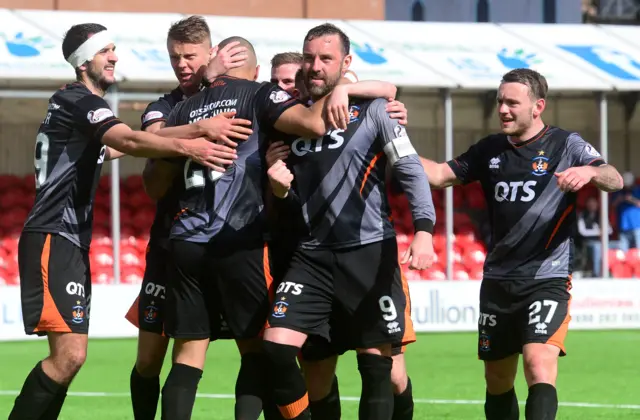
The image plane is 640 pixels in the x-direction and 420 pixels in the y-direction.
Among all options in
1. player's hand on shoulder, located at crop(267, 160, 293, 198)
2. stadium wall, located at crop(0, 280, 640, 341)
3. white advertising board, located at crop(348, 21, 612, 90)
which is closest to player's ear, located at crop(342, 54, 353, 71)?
player's hand on shoulder, located at crop(267, 160, 293, 198)

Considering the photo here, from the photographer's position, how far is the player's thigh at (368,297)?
22.4 feet

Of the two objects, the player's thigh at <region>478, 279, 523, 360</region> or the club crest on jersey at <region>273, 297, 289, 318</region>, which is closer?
the club crest on jersey at <region>273, 297, 289, 318</region>

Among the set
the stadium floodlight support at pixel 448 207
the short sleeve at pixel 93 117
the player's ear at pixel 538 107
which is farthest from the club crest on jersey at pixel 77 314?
the stadium floodlight support at pixel 448 207

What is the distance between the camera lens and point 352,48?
1958 cm

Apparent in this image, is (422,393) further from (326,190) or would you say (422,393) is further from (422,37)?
(422,37)

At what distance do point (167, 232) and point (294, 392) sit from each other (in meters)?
1.34

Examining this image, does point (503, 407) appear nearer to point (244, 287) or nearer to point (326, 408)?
point (326, 408)

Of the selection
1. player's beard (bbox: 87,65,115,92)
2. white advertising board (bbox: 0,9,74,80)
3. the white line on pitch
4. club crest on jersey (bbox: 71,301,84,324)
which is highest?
white advertising board (bbox: 0,9,74,80)

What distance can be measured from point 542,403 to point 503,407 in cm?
60

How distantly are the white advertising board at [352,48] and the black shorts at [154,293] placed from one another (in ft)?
35.8

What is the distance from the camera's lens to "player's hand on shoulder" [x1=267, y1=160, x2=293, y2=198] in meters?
6.52

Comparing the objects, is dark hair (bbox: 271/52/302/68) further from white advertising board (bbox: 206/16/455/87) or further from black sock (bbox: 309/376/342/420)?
white advertising board (bbox: 206/16/455/87)

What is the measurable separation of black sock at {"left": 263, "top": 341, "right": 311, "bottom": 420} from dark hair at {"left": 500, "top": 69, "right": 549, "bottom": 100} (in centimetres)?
203

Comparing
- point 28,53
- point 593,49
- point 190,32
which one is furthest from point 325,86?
point 593,49
